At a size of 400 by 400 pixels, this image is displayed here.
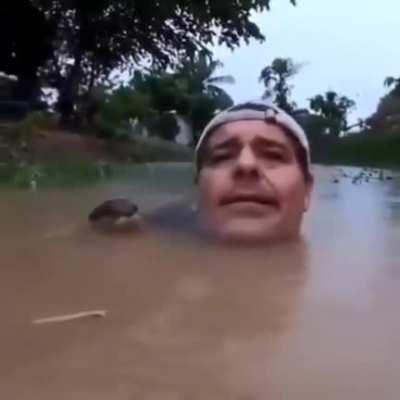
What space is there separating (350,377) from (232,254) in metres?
2.20

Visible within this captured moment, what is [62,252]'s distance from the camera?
14.7 ft

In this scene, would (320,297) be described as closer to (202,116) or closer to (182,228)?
(182,228)

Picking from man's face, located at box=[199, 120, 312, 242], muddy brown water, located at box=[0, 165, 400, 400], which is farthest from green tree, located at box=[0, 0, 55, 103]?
man's face, located at box=[199, 120, 312, 242]

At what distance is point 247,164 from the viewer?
4793 mm

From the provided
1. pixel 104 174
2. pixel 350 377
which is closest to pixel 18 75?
pixel 104 174

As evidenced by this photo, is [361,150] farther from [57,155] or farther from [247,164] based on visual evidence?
[247,164]

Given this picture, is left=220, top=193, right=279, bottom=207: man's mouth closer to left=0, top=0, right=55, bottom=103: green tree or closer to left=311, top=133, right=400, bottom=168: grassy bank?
left=0, top=0, right=55, bottom=103: green tree

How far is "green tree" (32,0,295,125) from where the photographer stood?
16.2 m

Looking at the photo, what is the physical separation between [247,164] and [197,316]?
191 centimetres

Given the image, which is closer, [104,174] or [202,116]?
[104,174]

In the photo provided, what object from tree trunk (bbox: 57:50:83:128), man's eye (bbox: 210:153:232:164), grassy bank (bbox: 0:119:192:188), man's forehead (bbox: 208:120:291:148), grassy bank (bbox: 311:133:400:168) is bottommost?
grassy bank (bbox: 311:133:400:168)

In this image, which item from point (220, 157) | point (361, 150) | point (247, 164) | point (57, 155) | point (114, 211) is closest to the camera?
point (247, 164)

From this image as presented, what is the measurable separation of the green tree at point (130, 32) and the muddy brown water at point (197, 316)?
11.2 metres

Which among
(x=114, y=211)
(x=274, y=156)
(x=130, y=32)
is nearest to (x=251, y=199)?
(x=274, y=156)
